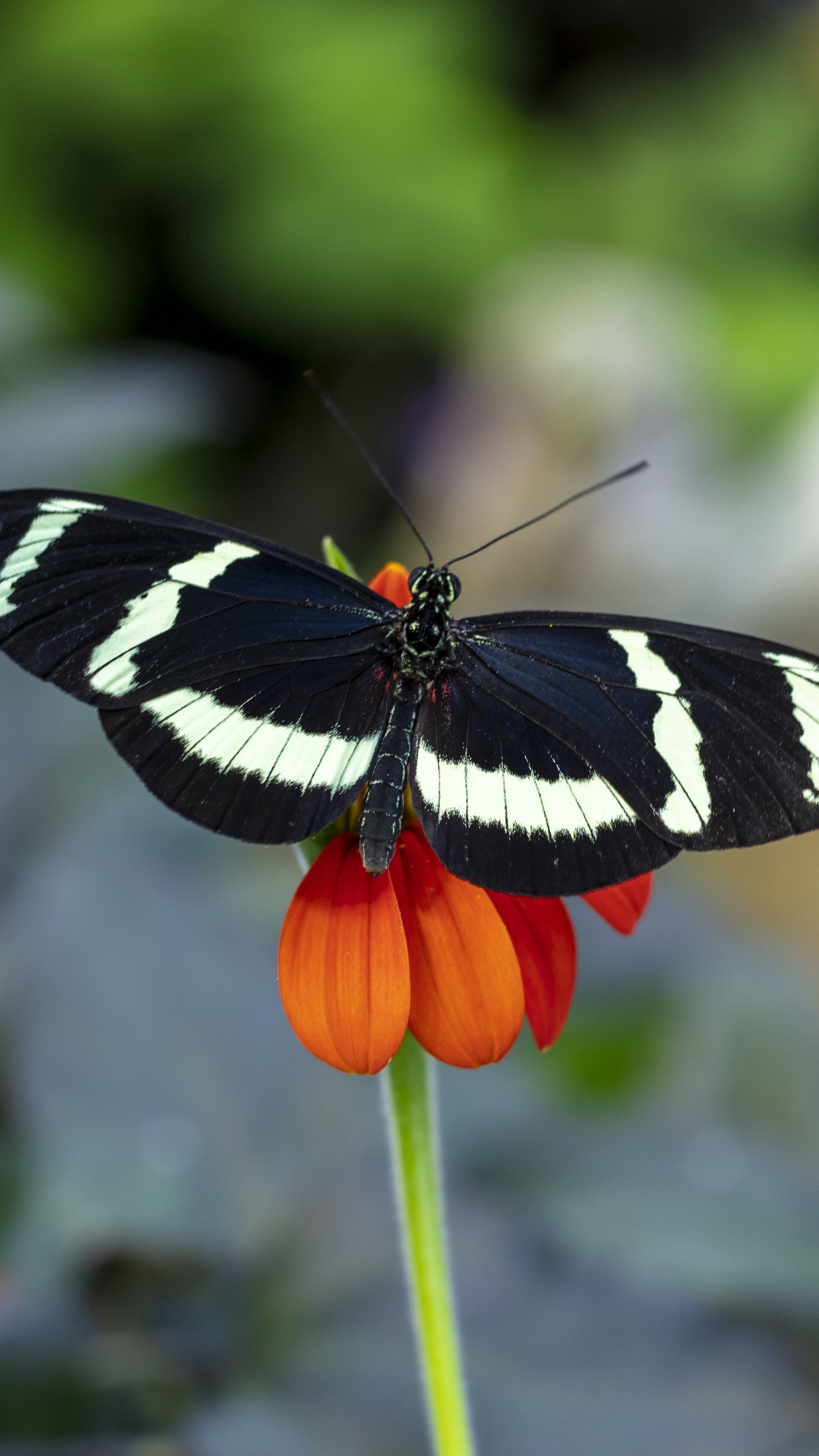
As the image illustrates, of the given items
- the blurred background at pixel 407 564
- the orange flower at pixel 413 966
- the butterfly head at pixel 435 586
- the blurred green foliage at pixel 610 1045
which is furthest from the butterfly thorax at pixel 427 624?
the blurred green foliage at pixel 610 1045

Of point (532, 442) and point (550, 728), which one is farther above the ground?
point (532, 442)

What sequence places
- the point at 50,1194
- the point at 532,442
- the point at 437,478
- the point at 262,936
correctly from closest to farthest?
1. the point at 50,1194
2. the point at 262,936
3. the point at 532,442
4. the point at 437,478

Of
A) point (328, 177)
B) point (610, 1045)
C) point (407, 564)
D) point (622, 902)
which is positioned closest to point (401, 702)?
point (622, 902)

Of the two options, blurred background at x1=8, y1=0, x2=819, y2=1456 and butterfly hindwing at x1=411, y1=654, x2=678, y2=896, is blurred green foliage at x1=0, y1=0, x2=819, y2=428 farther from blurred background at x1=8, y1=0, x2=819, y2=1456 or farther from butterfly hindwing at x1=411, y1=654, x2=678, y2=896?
butterfly hindwing at x1=411, y1=654, x2=678, y2=896

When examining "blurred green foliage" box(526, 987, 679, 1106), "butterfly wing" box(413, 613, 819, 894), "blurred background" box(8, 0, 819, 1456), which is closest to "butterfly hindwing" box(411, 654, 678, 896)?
"butterfly wing" box(413, 613, 819, 894)

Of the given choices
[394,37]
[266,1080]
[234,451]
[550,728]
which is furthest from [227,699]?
[394,37]

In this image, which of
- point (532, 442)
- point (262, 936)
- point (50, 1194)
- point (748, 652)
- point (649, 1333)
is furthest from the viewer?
point (532, 442)

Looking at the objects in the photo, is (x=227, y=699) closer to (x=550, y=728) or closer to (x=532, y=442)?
(x=550, y=728)
